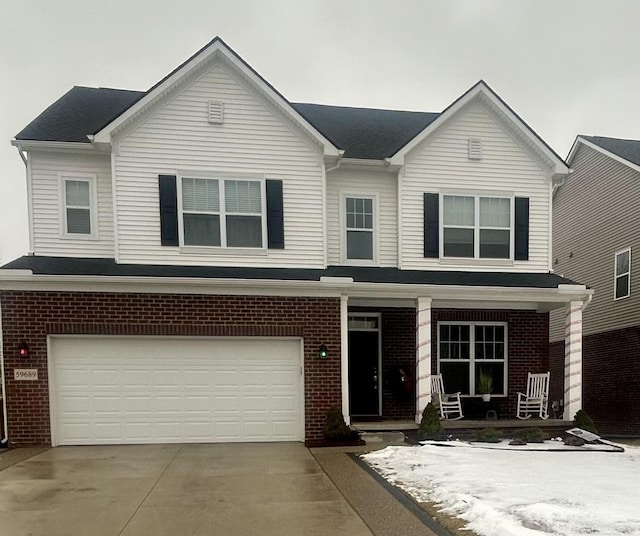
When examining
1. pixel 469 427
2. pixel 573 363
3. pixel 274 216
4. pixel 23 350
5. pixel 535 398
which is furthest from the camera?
pixel 535 398

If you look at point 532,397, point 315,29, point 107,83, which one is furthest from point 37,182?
point 107,83

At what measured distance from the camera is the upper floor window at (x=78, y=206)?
9641 millimetres

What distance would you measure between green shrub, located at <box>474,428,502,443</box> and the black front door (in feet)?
8.15

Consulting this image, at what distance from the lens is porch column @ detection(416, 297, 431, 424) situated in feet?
30.8

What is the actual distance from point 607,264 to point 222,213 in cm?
1250

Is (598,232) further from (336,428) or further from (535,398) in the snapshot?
(336,428)

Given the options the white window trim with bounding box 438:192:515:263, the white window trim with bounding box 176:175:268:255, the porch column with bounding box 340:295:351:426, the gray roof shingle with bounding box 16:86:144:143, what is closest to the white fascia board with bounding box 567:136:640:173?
the white window trim with bounding box 438:192:515:263

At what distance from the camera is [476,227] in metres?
10.8

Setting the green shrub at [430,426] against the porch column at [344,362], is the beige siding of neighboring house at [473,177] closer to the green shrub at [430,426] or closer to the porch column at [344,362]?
the porch column at [344,362]

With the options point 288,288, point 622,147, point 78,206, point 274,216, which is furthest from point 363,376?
point 622,147

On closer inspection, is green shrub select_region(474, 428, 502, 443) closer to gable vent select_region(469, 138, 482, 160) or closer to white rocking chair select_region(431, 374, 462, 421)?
white rocking chair select_region(431, 374, 462, 421)

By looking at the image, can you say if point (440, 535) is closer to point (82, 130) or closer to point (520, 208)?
point (520, 208)

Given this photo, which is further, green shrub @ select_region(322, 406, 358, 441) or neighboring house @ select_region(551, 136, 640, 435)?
neighboring house @ select_region(551, 136, 640, 435)

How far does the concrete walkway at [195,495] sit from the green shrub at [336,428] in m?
0.71
